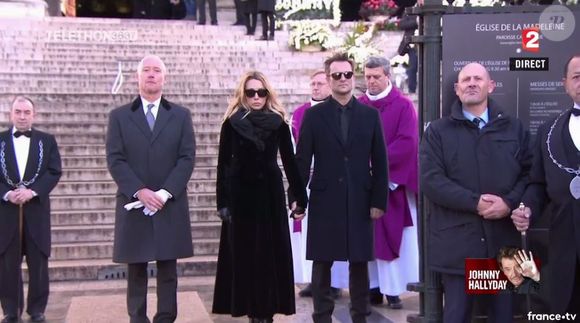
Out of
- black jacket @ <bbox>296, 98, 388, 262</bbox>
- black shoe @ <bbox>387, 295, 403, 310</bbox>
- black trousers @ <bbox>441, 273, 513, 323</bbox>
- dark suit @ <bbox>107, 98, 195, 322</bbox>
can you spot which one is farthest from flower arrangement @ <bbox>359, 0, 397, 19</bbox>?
black trousers @ <bbox>441, 273, 513, 323</bbox>

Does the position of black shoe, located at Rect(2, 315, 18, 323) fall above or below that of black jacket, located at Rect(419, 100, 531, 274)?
below

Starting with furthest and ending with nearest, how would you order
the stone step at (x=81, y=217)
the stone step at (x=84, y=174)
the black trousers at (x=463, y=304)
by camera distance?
the stone step at (x=84, y=174) < the stone step at (x=81, y=217) < the black trousers at (x=463, y=304)

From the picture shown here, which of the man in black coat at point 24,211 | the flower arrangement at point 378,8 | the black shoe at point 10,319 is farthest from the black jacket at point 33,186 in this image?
the flower arrangement at point 378,8

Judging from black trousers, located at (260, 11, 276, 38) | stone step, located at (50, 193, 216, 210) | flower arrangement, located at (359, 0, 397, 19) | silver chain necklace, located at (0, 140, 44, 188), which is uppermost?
flower arrangement, located at (359, 0, 397, 19)

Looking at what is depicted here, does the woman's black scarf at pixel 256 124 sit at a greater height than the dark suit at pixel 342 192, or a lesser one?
greater

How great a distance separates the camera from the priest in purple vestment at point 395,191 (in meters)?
8.13

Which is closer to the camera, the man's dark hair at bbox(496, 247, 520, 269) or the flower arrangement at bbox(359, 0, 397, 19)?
the man's dark hair at bbox(496, 247, 520, 269)

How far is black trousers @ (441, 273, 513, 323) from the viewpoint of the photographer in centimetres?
590

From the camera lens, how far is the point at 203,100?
14.8 meters

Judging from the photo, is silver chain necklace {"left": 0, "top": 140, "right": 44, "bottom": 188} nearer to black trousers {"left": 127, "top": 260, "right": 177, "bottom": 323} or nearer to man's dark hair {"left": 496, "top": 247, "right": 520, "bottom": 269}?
black trousers {"left": 127, "top": 260, "right": 177, "bottom": 323}

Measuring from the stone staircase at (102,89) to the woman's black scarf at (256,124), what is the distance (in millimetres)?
3336

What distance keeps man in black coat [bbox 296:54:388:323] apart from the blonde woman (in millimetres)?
175

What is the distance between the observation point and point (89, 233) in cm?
1050

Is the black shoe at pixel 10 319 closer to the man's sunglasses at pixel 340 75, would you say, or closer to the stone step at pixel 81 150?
the man's sunglasses at pixel 340 75
